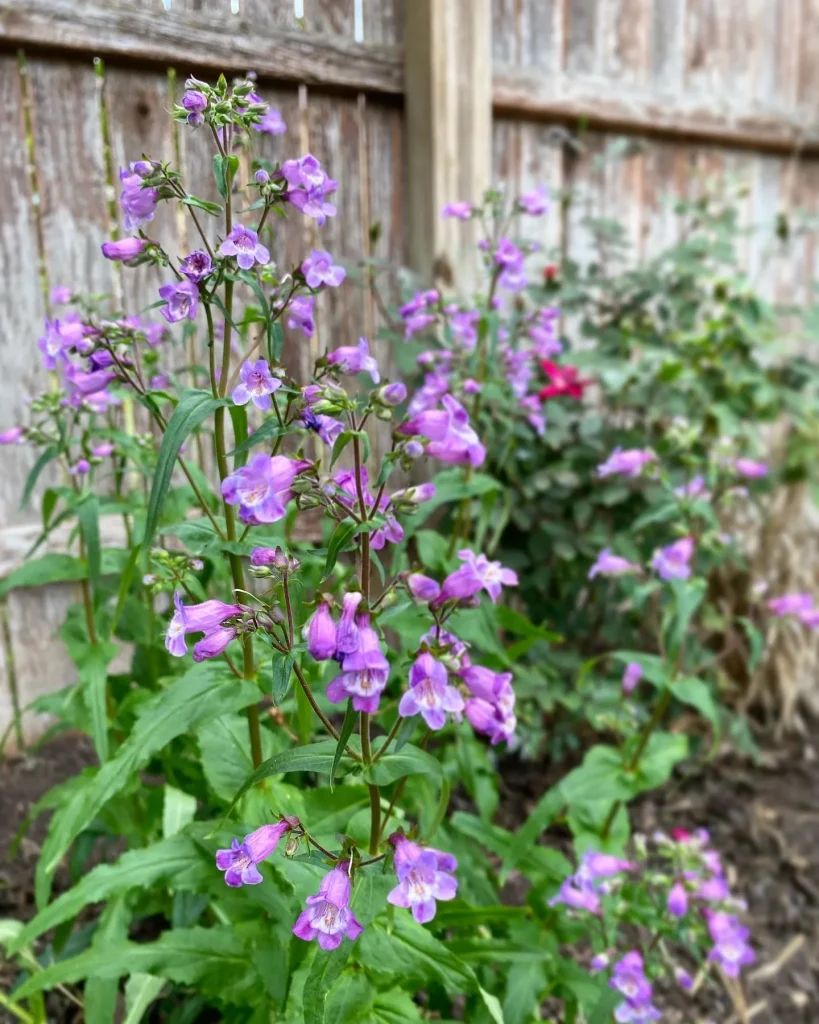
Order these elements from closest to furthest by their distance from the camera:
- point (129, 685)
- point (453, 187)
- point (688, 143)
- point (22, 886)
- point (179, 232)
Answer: point (129, 685), point (22, 886), point (179, 232), point (453, 187), point (688, 143)

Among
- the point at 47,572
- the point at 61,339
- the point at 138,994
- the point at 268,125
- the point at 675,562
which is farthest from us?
the point at 675,562

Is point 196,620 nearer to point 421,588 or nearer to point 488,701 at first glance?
point 421,588

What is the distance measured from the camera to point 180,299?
113 centimetres

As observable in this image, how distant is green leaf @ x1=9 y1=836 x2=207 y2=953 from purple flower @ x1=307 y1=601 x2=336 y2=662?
56 cm

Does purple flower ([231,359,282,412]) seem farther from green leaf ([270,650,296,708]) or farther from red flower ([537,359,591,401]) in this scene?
red flower ([537,359,591,401])

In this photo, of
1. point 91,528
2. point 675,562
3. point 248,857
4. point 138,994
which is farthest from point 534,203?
point 138,994

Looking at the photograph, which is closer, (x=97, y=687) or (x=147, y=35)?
(x=97, y=687)

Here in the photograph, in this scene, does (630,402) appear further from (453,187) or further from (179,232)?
(179,232)

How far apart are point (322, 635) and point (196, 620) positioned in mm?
184

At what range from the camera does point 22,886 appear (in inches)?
80.9

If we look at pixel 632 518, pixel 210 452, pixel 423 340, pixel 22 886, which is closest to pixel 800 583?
pixel 632 518

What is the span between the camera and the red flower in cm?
267

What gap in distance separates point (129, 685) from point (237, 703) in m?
0.70

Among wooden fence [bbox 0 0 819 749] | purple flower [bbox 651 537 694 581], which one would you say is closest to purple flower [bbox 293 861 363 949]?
purple flower [bbox 651 537 694 581]
